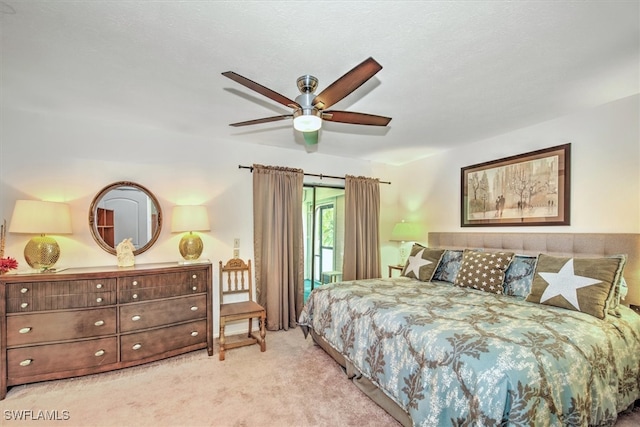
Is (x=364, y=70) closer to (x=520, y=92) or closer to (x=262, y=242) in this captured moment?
(x=520, y=92)

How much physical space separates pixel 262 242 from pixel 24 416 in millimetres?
2460

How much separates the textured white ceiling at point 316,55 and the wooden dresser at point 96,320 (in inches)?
62.9

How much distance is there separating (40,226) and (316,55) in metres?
2.72

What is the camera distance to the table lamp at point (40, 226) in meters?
2.37

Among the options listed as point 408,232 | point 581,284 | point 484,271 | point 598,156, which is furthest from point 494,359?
point 408,232

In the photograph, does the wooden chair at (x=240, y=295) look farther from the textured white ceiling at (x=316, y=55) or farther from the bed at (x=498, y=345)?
the textured white ceiling at (x=316, y=55)

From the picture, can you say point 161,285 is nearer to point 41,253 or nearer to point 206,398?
point 41,253

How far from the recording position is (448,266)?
3.34 meters

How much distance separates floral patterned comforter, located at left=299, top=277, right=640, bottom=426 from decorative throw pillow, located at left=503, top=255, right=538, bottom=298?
254 millimetres

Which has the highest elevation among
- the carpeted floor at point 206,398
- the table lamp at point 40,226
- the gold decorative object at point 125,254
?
the table lamp at point 40,226

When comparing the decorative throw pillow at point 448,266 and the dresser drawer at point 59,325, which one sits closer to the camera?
the dresser drawer at point 59,325

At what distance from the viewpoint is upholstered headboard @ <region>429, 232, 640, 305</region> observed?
2377mm

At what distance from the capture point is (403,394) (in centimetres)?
177

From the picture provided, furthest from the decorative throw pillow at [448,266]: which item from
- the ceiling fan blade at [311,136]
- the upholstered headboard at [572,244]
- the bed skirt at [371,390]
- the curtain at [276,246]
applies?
the ceiling fan blade at [311,136]
